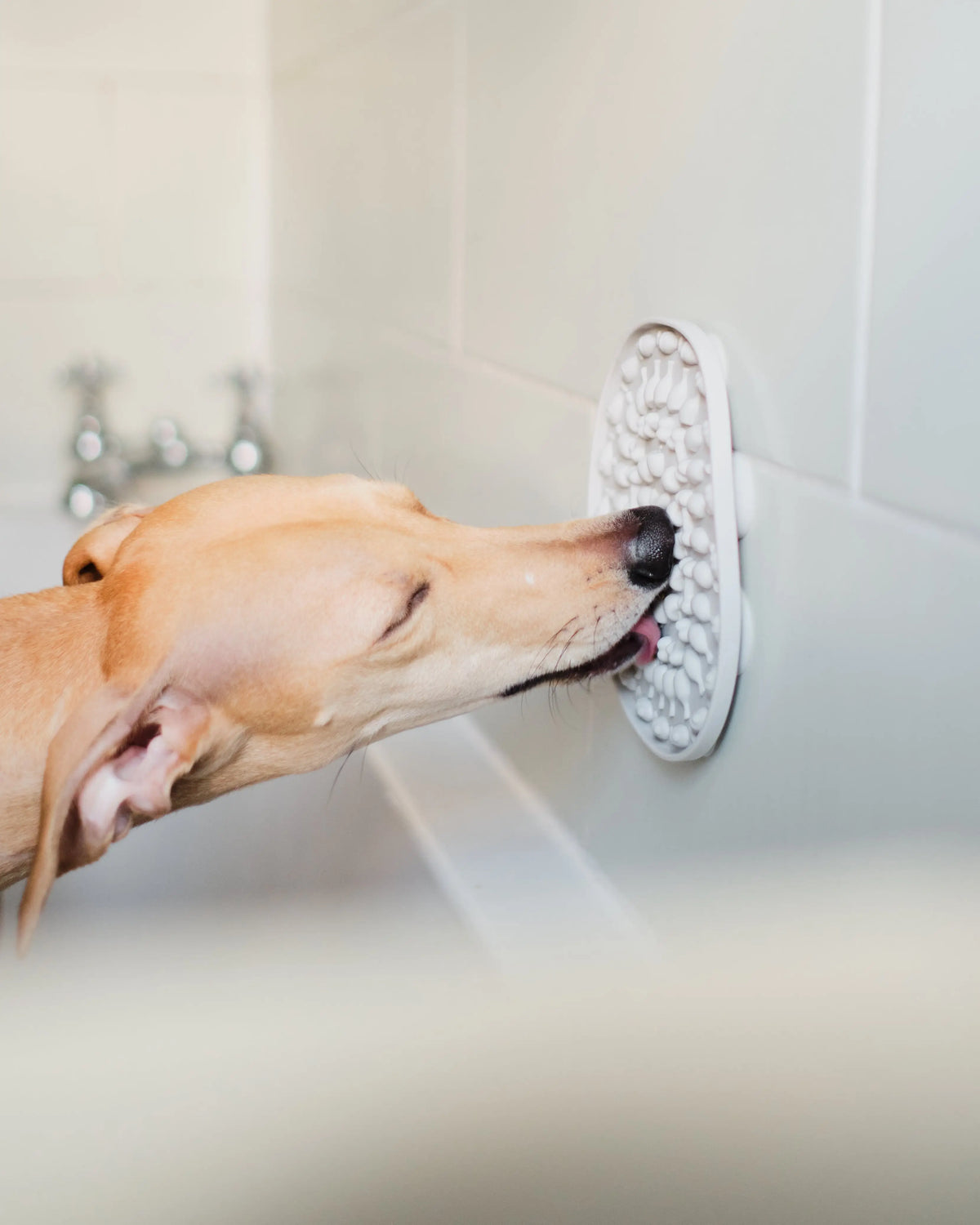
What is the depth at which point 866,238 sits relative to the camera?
1.97ft

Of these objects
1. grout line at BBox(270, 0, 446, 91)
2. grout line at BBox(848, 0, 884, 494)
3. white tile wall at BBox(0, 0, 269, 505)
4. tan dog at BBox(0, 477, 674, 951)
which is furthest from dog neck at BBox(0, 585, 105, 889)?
white tile wall at BBox(0, 0, 269, 505)

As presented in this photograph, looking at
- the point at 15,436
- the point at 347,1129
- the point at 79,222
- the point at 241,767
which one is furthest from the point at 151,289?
the point at 347,1129

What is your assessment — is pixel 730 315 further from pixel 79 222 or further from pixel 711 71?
pixel 79 222

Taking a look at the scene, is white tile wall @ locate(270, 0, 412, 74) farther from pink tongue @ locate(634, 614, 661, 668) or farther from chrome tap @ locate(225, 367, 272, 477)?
pink tongue @ locate(634, 614, 661, 668)

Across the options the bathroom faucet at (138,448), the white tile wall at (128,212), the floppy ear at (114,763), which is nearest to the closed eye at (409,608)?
the floppy ear at (114,763)

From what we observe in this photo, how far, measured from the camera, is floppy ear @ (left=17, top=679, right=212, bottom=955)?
677 mm

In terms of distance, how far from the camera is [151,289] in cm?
202

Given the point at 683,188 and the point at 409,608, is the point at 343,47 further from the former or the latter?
the point at 409,608

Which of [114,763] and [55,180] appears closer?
[114,763]

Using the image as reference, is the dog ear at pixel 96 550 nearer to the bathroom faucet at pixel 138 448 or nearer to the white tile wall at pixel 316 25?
the white tile wall at pixel 316 25

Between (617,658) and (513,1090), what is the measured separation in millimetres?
633

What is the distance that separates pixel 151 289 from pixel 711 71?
4.86ft

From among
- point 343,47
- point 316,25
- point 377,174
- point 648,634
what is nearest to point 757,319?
point 648,634

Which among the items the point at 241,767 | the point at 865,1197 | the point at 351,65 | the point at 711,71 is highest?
the point at 351,65
